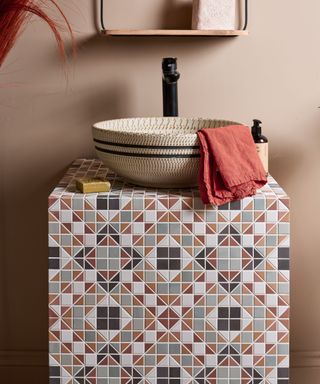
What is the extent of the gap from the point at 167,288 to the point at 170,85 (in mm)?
721

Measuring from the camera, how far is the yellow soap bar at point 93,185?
2.26 meters

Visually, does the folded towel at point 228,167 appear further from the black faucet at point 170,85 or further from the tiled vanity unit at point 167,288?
the black faucet at point 170,85

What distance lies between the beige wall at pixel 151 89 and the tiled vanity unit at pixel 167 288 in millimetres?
539

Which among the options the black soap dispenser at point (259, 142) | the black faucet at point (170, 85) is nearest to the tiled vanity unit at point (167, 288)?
the black soap dispenser at point (259, 142)

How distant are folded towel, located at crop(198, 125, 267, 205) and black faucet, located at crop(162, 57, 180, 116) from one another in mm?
402

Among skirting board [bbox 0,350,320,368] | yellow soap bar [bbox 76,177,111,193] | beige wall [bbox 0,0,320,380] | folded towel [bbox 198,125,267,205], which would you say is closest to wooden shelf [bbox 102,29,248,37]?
beige wall [bbox 0,0,320,380]

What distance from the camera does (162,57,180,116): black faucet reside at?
261cm

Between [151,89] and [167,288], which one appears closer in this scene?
[167,288]

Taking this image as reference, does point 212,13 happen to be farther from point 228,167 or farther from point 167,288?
point 167,288

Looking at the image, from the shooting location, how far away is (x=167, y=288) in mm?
2273

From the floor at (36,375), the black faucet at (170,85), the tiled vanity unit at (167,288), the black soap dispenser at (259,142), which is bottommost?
the floor at (36,375)

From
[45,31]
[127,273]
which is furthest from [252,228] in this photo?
[45,31]

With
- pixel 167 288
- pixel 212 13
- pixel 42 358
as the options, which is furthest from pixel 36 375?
pixel 212 13

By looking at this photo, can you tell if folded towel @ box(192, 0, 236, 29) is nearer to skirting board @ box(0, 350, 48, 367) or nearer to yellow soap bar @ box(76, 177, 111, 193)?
yellow soap bar @ box(76, 177, 111, 193)
